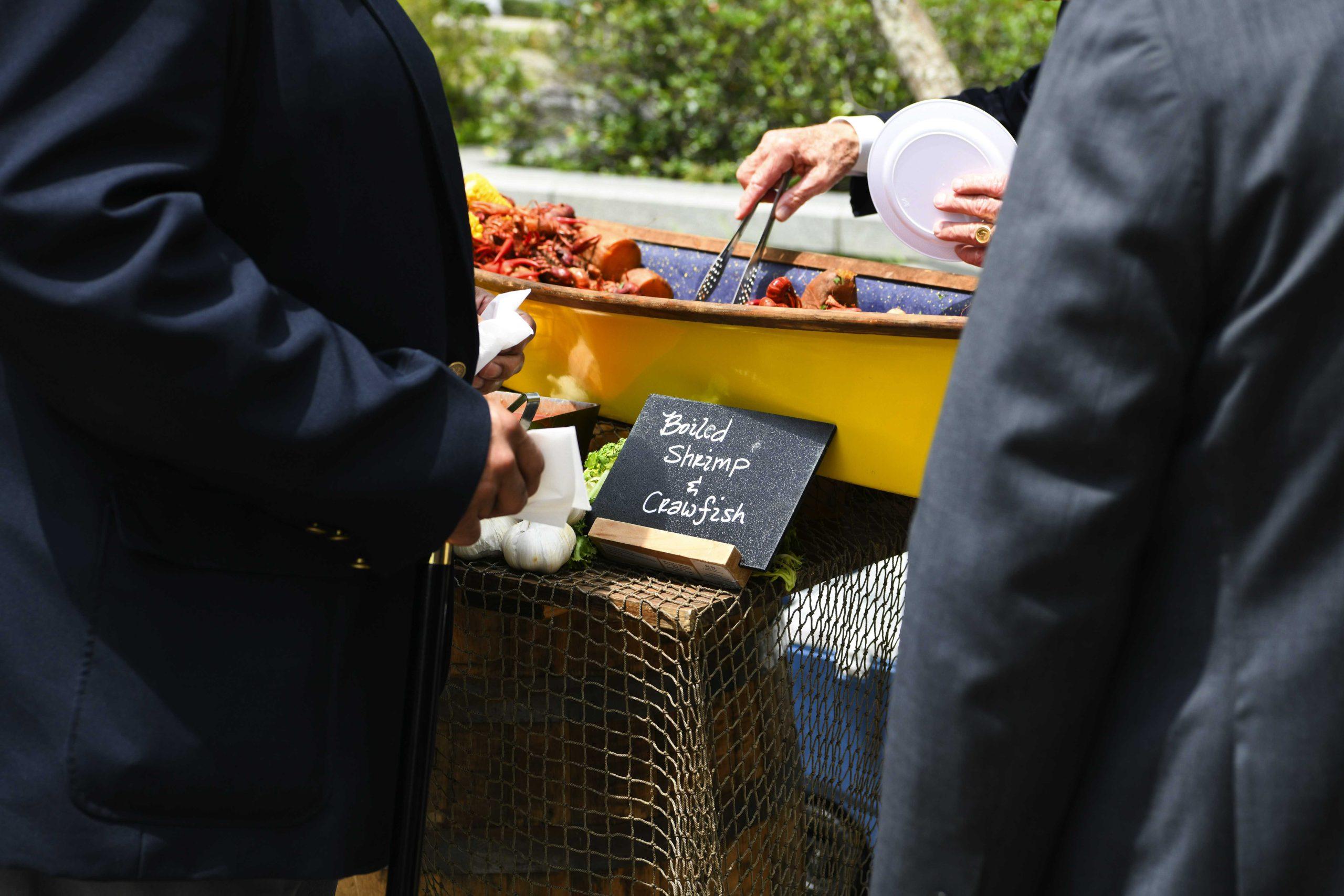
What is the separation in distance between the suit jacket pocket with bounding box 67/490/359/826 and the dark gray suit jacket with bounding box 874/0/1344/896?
601mm

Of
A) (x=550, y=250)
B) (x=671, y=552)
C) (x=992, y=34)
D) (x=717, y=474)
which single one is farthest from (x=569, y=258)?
(x=992, y=34)

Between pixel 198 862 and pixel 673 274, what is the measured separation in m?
1.76

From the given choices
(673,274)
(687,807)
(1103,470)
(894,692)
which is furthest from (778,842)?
(673,274)

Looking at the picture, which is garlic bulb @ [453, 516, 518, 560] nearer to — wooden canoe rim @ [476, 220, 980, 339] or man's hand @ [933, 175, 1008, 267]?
wooden canoe rim @ [476, 220, 980, 339]

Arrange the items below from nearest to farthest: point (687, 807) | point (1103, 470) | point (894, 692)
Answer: point (1103, 470) < point (894, 692) < point (687, 807)

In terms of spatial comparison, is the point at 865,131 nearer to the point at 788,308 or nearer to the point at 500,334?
the point at 788,308

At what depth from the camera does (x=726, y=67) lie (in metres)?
7.38

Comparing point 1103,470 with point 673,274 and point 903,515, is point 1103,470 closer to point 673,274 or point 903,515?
point 903,515

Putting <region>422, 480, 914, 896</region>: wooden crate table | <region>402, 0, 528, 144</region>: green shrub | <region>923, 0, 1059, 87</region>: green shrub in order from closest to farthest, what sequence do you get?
<region>422, 480, 914, 896</region>: wooden crate table < <region>923, 0, 1059, 87</region>: green shrub < <region>402, 0, 528, 144</region>: green shrub

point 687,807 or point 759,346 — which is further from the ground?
point 759,346

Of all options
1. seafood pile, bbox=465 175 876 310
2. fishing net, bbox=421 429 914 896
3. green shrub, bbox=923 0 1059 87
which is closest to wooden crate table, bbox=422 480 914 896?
fishing net, bbox=421 429 914 896

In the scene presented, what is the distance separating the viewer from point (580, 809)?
1.59 metres

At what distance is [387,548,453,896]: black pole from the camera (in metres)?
1.22

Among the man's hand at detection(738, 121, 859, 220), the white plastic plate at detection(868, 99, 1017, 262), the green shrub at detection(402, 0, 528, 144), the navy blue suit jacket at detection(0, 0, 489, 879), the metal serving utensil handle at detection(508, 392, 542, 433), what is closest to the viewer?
the navy blue suit jacket at detection(0, 0, 489, 879)
